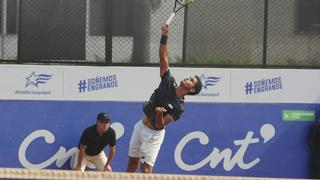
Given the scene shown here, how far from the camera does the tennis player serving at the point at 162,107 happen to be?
23.0 ft

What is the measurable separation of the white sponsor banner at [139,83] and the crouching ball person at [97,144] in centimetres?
48

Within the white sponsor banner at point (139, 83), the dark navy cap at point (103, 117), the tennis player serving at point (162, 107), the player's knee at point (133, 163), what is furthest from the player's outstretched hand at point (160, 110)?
the white sponsor banner at point (139, 83)

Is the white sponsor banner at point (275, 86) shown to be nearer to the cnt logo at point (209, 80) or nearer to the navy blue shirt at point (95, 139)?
the cnt logo at point (209, 80)

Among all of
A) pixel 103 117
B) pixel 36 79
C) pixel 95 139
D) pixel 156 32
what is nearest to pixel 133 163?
pixel 103 117

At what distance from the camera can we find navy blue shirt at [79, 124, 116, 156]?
8.52 metres

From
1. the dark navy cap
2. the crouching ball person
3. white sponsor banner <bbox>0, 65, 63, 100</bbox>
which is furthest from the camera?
white sponsor banner <bbox>0, 65, 63, 100</bbox>

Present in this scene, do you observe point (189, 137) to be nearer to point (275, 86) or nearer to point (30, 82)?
point (275, 86)

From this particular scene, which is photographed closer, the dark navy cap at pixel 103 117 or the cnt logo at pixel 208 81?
the dark navy cap at pixel 103 117

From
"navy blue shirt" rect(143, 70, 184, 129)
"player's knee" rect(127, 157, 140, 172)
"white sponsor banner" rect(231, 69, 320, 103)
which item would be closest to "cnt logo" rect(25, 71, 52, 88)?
"player's knee" rect(127, 157, 140, 172)

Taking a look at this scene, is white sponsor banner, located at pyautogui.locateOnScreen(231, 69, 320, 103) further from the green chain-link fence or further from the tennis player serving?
the tennis player serving

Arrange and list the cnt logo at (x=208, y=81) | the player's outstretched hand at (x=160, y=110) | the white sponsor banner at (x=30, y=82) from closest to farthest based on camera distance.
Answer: the player's outstretched hand at (x=160, y=110) → the white sponsor banner at (x=30, y=82) → the cnt logo at (x=208, y=81)

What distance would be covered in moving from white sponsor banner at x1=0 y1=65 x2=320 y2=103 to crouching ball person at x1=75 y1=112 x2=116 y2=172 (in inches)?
18.8

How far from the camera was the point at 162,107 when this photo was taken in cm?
698

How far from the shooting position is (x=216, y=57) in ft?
29.8
